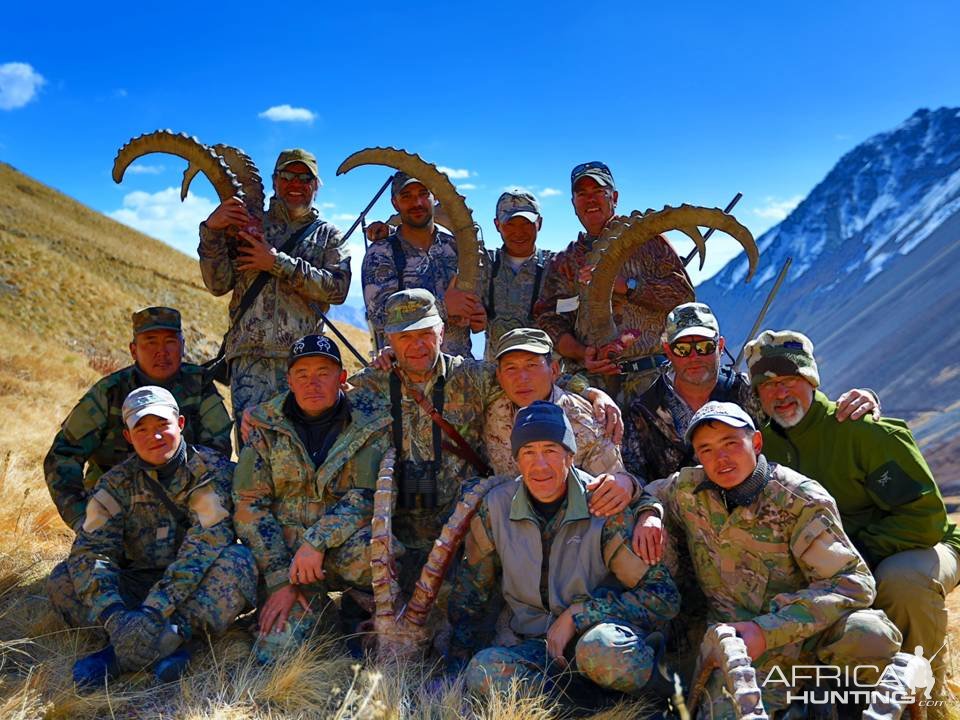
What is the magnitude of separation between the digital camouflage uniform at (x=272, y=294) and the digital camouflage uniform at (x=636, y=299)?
190 cm

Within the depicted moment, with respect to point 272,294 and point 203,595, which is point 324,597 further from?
point 272,294

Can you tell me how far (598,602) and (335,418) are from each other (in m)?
2.21

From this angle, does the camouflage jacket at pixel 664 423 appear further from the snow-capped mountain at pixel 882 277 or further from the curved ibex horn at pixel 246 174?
the snow-capped mountain at pixel 882 277

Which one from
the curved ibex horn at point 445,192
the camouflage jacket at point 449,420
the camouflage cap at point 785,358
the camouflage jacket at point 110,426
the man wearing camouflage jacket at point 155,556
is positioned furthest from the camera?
the curved ibex horn at point 445,192

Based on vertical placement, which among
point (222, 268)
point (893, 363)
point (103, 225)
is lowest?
point (893, 363)

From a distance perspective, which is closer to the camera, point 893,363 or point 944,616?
point 944,616

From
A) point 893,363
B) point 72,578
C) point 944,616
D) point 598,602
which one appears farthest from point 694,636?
point 893,363

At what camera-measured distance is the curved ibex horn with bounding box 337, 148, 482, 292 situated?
6348 mm

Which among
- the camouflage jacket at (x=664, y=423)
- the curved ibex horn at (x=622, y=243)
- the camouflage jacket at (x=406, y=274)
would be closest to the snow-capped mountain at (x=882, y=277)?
the curved ibex horn at (x=622, y=243)

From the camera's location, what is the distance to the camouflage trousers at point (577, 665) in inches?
151

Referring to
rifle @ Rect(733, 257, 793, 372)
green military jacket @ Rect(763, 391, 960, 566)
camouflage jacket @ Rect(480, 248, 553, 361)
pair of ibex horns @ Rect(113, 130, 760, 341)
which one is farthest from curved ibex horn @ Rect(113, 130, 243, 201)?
green military jacket @ Rect(763, 391, 960, 566)

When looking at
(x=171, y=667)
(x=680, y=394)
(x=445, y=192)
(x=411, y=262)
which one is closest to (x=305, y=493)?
(x=171, y=667)

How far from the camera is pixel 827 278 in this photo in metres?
83.0

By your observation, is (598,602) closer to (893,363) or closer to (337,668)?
(337,668)
